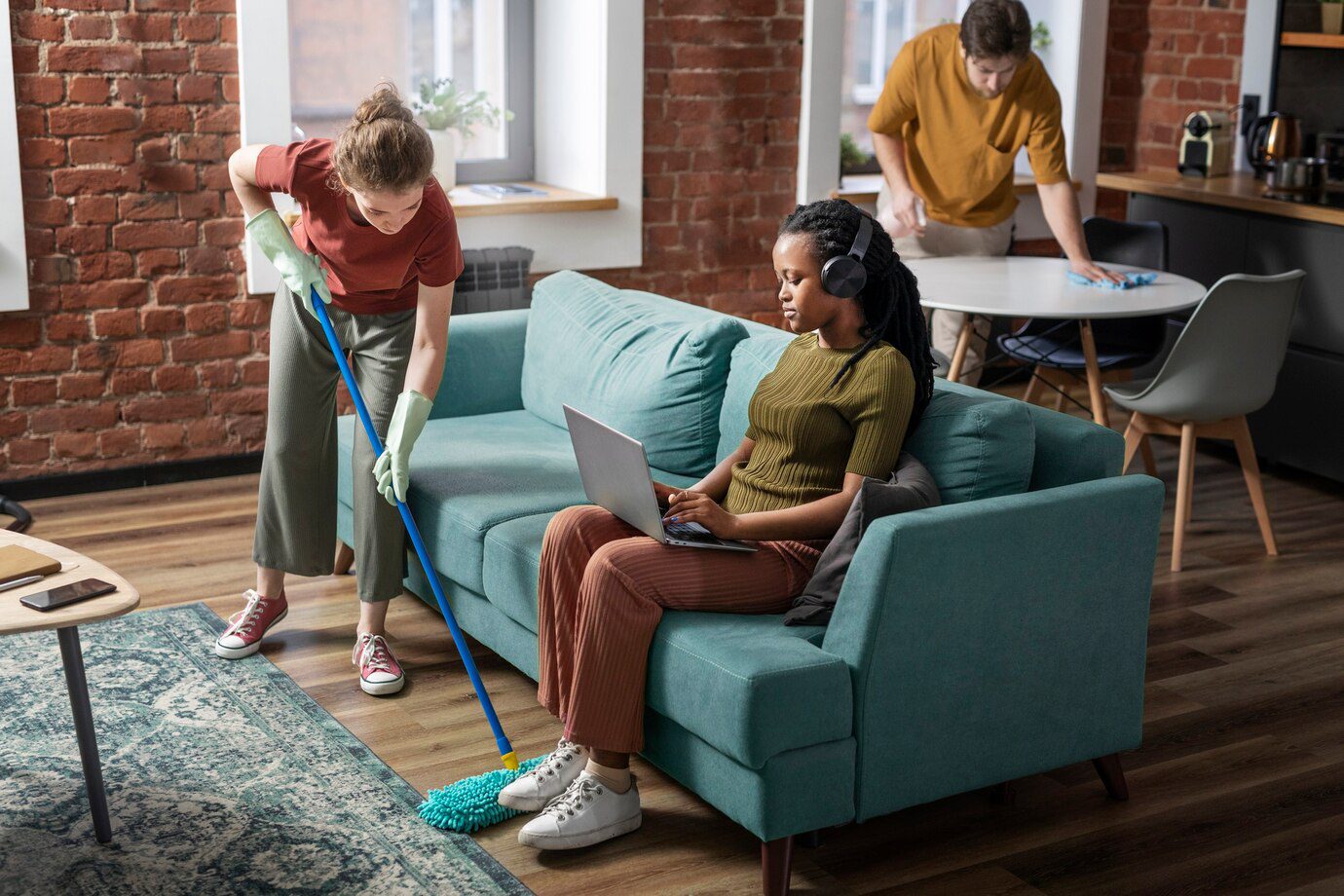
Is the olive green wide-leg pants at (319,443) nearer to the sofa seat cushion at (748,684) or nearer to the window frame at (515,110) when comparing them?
the sofa seat cushion at (748,684)

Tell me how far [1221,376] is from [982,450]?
171 cm

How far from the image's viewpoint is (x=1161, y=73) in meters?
6.02

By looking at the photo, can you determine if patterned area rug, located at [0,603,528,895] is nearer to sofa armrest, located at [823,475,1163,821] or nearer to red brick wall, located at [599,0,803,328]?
sofa armrest, located at [823,475,1163,821]

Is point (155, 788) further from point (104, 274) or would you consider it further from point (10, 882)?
point (104, 274)

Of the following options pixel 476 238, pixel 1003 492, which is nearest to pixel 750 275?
pixel 476 238

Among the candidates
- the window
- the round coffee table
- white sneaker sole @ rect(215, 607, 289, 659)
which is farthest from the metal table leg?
the window

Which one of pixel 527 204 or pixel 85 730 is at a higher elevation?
pixel 527 204

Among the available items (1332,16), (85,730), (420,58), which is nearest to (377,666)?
(85,730)

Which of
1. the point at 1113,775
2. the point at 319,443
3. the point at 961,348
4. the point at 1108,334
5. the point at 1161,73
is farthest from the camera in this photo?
the point at 1161,73

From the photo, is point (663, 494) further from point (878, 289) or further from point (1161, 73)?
point (1161, 73)

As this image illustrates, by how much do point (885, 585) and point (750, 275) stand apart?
3.27 m

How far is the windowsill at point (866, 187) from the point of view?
18.0 feet

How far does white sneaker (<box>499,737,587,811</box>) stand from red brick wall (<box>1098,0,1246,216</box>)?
426cm

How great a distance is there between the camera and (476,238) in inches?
195
